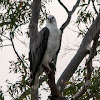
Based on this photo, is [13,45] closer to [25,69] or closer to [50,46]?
[25,69]

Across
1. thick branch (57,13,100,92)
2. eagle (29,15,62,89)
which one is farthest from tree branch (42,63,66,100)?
thick branch (57,13,100,92)

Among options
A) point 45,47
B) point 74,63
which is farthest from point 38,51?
point 74,63

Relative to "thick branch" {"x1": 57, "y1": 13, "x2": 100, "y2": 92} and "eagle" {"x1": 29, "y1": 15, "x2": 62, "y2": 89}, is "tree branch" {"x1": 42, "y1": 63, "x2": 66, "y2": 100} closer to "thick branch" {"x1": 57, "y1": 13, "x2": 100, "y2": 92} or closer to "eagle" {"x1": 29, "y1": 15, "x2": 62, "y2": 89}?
"eagle" {"x1": 29, "y1": 15, "x2": 62, "y2": 89}

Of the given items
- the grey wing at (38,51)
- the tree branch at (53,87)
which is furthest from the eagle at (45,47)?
the tree branch at (53,87)

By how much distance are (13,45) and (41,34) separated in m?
2.00

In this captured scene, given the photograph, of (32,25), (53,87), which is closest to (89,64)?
(53,87)

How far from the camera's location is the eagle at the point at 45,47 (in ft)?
11.4

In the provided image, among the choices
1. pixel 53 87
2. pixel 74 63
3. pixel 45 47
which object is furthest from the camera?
pixel 74 63

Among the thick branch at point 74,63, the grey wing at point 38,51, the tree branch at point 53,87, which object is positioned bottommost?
the tree branch at point 53,87

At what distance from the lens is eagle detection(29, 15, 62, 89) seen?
3461mm

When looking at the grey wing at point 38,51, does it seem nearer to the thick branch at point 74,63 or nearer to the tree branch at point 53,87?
the tree branch at point 53,87

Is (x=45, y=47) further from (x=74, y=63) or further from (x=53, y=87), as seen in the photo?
(x=74, y=63)

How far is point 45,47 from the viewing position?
11.4ft

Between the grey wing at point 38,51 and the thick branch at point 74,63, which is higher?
the thick branch at point 74,63
